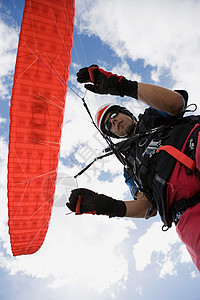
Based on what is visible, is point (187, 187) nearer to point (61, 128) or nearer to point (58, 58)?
point (61, 128)

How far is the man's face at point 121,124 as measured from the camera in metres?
2.89

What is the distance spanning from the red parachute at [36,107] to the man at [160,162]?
2171mm

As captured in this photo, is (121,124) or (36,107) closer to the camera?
(121,124)

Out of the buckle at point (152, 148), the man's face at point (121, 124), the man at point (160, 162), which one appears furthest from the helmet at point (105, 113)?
the buckle at point (152, 148)

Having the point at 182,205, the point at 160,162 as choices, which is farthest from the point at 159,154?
the point at 182,205

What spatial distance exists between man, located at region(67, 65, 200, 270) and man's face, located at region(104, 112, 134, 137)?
0.05 metres

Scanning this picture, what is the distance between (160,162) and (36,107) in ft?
10.5

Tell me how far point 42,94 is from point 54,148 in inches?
48.0

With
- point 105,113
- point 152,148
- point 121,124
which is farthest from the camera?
point 105,113

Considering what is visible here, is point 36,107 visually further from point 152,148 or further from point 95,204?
point 152,148

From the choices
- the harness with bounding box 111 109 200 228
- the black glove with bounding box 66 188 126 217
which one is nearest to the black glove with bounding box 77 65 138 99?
the harness with bounding box 111 109 200 228

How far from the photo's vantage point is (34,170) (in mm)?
4473

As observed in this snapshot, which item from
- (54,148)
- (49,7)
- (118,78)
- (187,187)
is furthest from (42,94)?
(187,187)

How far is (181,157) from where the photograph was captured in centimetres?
160
